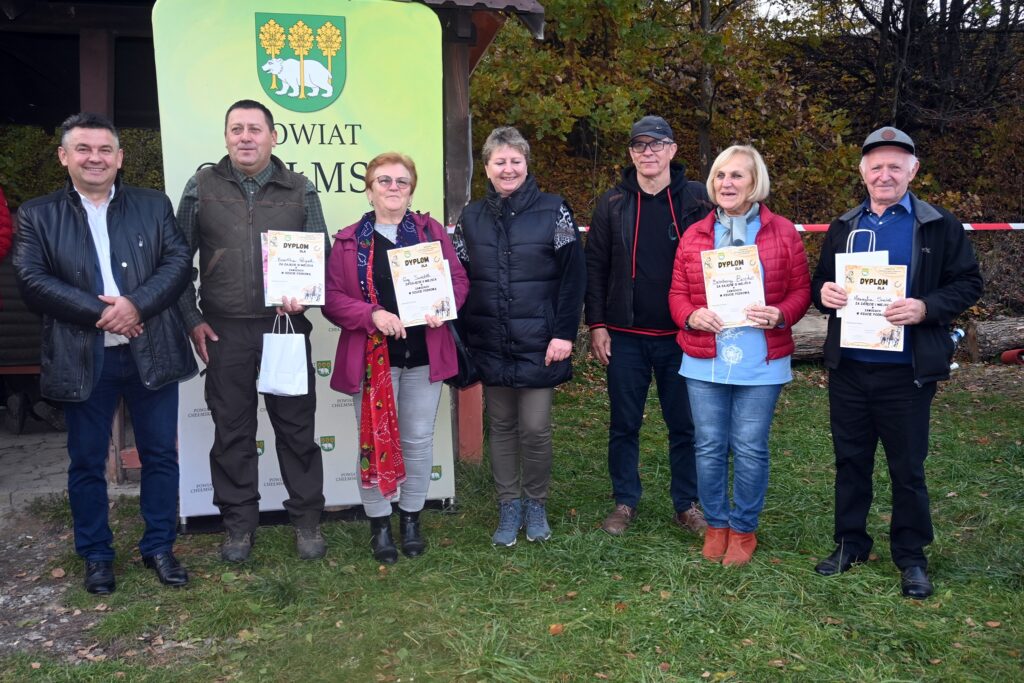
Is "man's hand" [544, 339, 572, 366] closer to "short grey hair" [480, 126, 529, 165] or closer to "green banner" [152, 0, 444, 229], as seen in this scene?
"short grey hair" [480, 126, 529, 165]

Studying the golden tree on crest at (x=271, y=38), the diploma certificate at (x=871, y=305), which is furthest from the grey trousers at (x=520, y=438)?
the golden tree on crest at (x=271, y=38)

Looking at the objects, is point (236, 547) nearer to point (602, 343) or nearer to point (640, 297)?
point (602, 343)

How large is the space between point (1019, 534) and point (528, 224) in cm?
300

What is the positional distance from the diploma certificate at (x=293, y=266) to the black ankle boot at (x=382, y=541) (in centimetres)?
115

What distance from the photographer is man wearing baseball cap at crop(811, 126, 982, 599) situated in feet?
12.3

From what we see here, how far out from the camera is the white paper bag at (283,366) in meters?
4.18

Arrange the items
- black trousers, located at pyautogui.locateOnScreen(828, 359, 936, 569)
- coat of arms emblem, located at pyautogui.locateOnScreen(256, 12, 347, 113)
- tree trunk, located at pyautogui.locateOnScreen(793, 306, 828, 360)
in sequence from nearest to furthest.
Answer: black trousers, located at pyautogui.locateOnScreen(828, 359, 936, 569) < coat of arms emblem, located at pyautogui.locateOnScreen(256, 12, 347, 113) < tree trunk, located at pyautogui.locateOnScreen(793, 306, 828, 360)

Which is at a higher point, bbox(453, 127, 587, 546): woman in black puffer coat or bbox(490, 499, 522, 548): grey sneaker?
bbox(453, 127, 587, 546): woman in black puffer coat

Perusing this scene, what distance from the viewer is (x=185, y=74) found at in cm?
466

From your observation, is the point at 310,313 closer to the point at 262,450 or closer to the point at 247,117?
the point at 262,450

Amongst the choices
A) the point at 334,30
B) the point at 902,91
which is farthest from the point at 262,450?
the point at 902,91

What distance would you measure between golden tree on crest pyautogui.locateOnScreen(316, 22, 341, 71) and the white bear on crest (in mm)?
60

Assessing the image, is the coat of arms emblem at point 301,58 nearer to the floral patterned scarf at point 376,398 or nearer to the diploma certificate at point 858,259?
the floral patterned scarf at point 376,398

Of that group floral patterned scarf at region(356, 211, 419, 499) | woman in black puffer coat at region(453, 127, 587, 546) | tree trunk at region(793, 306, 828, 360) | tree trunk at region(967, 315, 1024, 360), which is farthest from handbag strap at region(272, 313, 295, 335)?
tree trunk at region(967, 315, 1024, 360)
